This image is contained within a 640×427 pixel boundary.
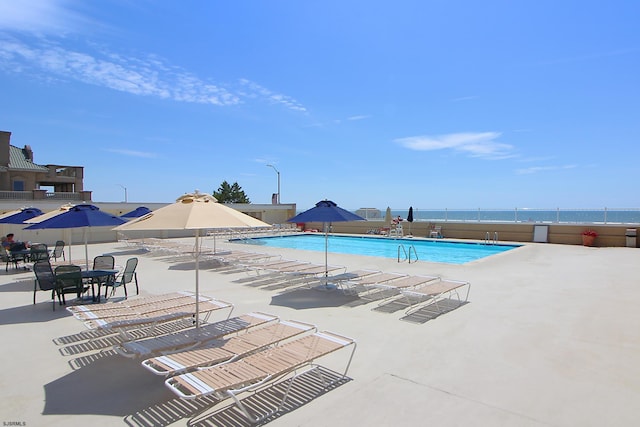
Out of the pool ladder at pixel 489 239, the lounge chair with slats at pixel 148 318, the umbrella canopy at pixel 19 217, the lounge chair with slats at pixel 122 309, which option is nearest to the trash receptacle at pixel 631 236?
the pool ladder at pixel 489 239

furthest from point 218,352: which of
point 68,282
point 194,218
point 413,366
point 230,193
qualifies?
point 230,193

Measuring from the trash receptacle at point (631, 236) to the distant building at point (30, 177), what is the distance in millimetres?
29960

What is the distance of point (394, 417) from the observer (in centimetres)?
324

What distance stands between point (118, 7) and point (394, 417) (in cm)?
1172

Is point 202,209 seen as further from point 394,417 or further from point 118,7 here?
point 118,7

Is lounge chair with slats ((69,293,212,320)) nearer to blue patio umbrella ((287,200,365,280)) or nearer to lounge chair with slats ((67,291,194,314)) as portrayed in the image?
lounge chair with slats ((67,291,194,314))

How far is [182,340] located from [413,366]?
A: 2.61 meters

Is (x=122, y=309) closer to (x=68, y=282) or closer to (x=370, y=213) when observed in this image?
(x=68, y=282)

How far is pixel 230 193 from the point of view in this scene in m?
58.7

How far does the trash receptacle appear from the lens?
15883 mm

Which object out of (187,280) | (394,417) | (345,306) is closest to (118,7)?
(187,280)

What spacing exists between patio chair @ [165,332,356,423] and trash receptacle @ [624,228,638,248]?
55.8ft

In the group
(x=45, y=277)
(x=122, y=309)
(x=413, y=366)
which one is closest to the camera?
(x=413, y=366)

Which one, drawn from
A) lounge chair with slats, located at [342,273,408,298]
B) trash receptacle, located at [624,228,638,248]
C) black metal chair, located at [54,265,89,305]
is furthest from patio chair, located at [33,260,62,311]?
trash receptacle, located at [624,228,638,248]
